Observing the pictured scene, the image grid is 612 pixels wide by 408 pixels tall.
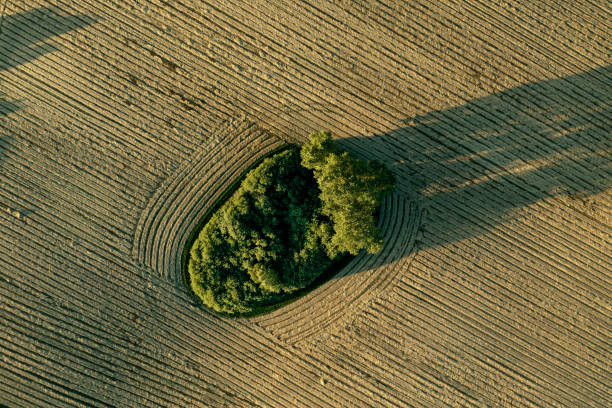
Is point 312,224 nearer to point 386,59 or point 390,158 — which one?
point 390,158

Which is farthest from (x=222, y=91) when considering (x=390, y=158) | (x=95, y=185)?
(x=390, y=158)

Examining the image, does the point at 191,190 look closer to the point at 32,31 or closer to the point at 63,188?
the point at 63,188

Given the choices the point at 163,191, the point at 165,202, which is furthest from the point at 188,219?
the point at 163,191

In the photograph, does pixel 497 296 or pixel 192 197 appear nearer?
pixel 192 197

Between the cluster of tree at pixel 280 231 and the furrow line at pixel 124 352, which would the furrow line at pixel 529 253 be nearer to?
the cluster of tree at pixel 280 231

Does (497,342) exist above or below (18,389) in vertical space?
above

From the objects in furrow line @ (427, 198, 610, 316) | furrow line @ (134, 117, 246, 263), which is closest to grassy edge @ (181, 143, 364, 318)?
furrow line @ (134, 117, 246, 263)
